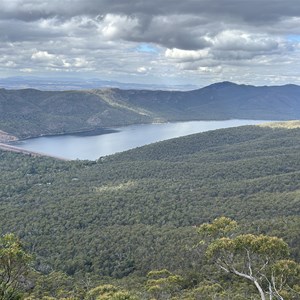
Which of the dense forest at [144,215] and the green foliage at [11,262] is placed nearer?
the green foliage at [11,262]

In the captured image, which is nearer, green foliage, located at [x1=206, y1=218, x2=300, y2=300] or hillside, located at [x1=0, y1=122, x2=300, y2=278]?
green foliage, located at [x1=206, y1=218, x2=300, y2=300]

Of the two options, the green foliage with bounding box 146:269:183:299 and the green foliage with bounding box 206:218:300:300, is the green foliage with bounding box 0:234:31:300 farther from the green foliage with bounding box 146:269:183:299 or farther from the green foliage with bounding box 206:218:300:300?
the green foliage with bounding box 146:269:183:299

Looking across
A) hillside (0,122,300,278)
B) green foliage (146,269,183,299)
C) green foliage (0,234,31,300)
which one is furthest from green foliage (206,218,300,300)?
hillside (0,122,300,278)

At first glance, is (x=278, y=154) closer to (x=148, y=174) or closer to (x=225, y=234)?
(x=148, y=174)

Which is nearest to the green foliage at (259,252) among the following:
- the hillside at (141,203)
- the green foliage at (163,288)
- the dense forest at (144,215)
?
the dense forest at (144,215)

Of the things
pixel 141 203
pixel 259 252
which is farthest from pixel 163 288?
pixel 141 203

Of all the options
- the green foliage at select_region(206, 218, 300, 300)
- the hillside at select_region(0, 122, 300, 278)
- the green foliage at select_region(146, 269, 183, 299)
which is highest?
the green foliage at select_region(206, 218, 300, 300)

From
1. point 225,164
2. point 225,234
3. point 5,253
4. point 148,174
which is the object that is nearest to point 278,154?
point 225,164

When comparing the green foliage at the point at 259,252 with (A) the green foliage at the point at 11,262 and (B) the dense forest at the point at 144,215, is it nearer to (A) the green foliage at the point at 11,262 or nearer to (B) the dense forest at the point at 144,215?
(B) the dense forest at the point at 144,215
